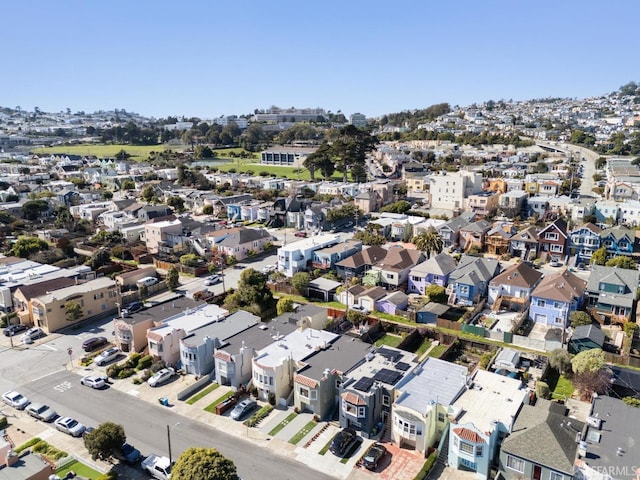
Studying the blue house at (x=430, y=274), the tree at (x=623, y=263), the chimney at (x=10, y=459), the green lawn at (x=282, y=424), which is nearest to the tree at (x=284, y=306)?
the green lawn at (x=282, y=424)

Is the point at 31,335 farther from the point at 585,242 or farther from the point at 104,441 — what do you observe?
the point at 585,242

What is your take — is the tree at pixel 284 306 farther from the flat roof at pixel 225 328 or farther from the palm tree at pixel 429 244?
the palm tree at pixel 429 244

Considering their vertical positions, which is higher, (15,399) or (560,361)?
(560,361)

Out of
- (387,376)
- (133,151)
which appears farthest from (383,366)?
(133,151)

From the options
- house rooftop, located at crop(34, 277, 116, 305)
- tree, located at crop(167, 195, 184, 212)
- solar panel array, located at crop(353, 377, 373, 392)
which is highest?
tree, located at crop(167, 195, 184, 212)

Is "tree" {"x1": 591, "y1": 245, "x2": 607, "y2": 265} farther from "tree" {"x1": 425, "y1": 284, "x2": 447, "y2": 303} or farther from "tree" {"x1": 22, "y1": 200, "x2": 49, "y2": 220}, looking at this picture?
"tree" {"x1": 22, "y1": 200, "x2": 49, "y2": 220}

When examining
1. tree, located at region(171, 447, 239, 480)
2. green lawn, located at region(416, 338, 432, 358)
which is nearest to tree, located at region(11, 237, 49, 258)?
tree, located at region(171, 447, 239, 480)
